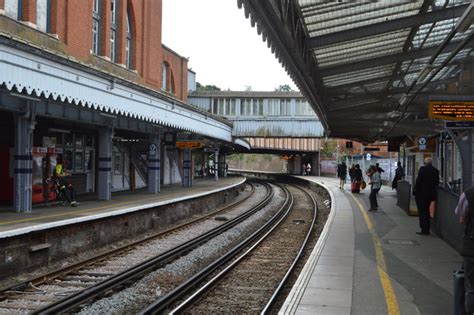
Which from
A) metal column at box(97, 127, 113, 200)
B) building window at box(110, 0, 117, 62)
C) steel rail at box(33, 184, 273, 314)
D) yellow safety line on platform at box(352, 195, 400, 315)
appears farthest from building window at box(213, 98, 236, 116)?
yellow safety line on platform at box(352, 195, 400, 315)

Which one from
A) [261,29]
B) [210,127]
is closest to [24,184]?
[261,29]

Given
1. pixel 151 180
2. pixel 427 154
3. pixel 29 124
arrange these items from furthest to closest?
pixel 151 180, pixel 427 154, pixel 29 124

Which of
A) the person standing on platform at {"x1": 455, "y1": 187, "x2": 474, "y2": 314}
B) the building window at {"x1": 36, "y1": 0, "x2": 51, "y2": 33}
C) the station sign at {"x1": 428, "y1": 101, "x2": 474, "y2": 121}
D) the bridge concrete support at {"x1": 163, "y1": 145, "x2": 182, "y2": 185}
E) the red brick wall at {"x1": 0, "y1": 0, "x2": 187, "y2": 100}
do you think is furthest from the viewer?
the bridge concrete support at {"x1": 163, "y1": 145, "x2": 182, "y2": 185}

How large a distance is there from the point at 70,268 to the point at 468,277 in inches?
310

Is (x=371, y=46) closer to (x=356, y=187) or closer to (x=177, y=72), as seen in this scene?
(x=356, y=187)

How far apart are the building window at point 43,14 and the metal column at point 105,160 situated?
184 inches

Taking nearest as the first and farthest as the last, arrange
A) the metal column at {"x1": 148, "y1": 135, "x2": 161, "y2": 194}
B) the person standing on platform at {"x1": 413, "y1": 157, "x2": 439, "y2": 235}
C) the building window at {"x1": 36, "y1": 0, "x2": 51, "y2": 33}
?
1. the person standing on platform at {"x1": 413, "y1": 157, "x2": 439, "y2": 235}
2. the building window at {"x1": 36, "y1": 0, "x2": 51, "y2": 33}
3. the metal column at {"x1": 148, "y1": 135, "x2": 161, "y2": 194}

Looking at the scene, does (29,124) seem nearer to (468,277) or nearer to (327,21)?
(327,21)

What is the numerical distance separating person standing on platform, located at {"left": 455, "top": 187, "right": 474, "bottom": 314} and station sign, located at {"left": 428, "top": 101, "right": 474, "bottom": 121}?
4.82 meters

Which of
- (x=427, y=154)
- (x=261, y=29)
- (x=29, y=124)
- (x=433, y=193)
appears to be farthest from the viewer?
(x=427, y=154)

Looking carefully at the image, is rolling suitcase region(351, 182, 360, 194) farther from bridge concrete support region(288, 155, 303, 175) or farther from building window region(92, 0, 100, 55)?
bridge concrete support region(288, 155, 303, 175)

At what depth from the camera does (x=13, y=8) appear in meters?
17.4

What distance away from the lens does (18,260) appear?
1034cm

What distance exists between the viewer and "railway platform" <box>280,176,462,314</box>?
20.6 feet
